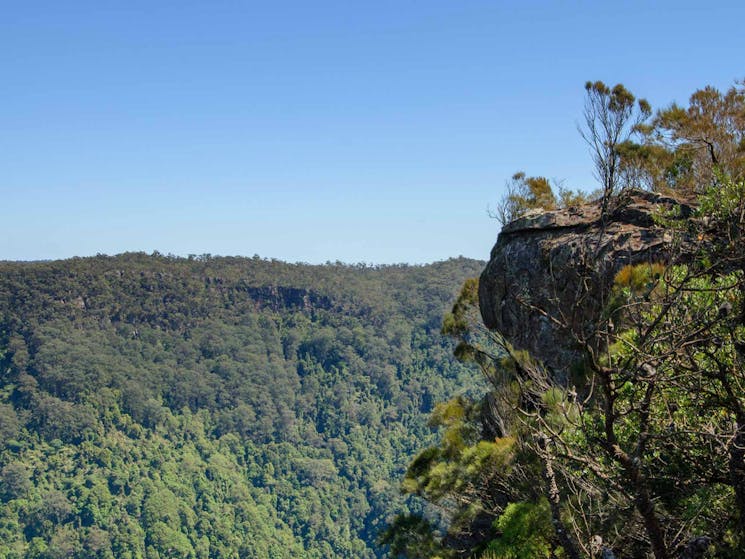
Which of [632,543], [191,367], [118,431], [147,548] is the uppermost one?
[632,543]

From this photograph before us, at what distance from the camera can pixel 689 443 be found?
14.1ft

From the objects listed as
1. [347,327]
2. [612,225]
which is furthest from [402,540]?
[347,327]

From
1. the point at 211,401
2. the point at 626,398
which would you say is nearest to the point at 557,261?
the point at 626,398

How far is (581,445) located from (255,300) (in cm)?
9968

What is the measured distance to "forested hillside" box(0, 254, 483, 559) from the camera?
60000 millimetres

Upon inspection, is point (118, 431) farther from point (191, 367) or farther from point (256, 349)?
point (256, 349)

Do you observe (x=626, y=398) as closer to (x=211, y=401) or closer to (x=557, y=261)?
(x=557, y=261)

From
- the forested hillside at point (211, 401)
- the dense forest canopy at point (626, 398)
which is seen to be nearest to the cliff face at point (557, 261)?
the dense forest canopy at point (626, 398)

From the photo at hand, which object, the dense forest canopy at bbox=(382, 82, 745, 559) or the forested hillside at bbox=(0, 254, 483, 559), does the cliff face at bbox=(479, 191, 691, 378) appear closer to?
the dense forest canopy at bbox=(382, 82, 745, 559)

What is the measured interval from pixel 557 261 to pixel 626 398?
5.31 meters

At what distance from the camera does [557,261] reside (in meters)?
9.55

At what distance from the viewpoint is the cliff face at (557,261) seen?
8641mm

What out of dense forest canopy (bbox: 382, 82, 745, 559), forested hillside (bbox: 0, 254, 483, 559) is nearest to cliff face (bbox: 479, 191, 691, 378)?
dense forest canopy (bbox: 382, 82, 745, 559)

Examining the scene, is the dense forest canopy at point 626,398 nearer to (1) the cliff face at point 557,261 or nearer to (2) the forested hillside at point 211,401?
(1) the cliff face at point 557,261
